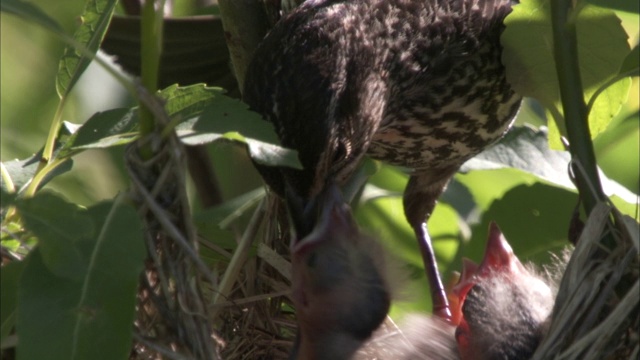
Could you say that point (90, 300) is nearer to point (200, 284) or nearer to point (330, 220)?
point (200, 284)

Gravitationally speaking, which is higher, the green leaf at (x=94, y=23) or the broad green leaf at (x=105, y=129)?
the green leaf at (x=94, y=23)

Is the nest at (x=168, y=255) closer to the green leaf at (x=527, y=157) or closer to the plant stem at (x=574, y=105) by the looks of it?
the plant stem at (x=574, y=105)

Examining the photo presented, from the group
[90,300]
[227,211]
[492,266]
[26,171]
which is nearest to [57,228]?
[90,300]

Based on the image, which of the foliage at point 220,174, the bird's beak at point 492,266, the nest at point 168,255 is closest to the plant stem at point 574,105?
the foliage at point 220,174

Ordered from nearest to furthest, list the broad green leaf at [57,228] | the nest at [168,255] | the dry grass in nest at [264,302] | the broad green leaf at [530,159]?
the broad green leaf at [57,228]
the nest at [168,255]
the dry grass in nest at [264,302]
the broad green leaf at [530,159]

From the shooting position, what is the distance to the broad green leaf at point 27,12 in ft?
3.61

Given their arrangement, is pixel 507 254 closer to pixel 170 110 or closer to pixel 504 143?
pixel 504 143

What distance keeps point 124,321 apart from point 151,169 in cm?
17

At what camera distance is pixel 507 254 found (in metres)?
1.80

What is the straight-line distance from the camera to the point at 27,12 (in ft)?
3.65

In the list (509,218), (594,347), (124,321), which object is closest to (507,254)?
(509,218)

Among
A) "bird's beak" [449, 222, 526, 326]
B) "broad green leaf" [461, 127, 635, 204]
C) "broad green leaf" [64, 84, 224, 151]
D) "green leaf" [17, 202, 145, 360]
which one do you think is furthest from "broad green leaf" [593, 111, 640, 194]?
"green leaf" [17, 202, 145, 360]

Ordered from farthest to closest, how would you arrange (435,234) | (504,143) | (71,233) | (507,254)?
(435,234) < (504,143) < (507,254) < (71,233)

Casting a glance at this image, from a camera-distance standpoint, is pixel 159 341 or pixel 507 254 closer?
pixel 159 341
